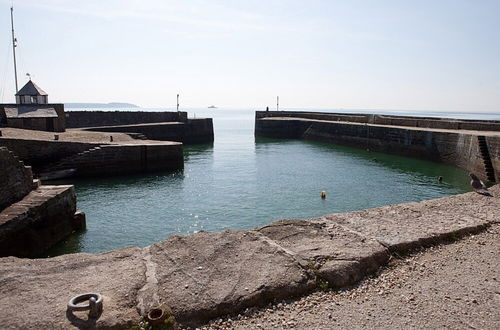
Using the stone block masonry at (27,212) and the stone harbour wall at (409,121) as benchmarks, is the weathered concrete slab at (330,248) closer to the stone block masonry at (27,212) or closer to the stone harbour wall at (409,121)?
the stone block masonry at (27,212)

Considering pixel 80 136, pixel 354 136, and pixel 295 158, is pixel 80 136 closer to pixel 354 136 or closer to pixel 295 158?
pixel 295 158

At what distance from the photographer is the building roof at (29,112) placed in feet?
78.6

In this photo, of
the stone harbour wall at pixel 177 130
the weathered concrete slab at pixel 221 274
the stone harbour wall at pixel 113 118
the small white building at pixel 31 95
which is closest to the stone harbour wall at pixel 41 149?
the small white building at pixel 31 95

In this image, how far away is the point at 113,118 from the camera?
37781 mm

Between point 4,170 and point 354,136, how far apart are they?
30.6 m

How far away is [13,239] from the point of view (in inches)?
344

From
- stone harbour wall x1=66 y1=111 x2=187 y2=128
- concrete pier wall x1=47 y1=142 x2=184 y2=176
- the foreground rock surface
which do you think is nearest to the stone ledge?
the foreground rock surface

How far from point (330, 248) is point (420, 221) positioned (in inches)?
88.6

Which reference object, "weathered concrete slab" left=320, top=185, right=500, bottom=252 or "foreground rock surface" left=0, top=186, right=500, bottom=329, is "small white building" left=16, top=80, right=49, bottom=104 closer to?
"foreground rock surface" left=0, top=186, right=500, bottom=329

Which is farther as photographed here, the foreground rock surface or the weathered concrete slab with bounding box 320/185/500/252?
the weathered concrete slab with bounding box 320/185/500/252

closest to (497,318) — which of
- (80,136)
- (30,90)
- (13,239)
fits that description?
(13,239)

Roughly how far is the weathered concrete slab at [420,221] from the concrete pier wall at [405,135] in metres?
13.7

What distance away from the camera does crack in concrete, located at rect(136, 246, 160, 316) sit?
3.77m

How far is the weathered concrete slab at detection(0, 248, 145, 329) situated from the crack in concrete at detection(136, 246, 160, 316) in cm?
5
